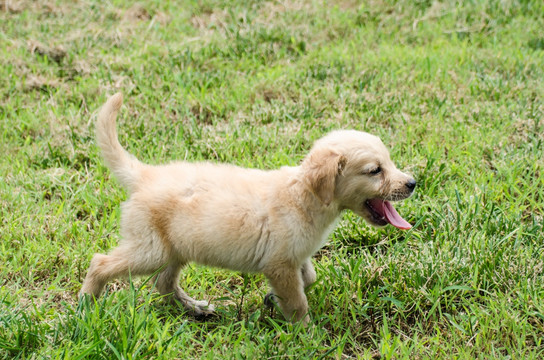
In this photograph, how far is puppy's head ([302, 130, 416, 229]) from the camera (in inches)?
140

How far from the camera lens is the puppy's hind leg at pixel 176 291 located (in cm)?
394

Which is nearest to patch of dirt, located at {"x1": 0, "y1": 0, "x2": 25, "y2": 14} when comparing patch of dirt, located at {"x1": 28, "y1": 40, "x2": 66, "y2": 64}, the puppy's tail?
patch of dirt, located at {"x1": 28, "y1": 40, "x2": 66, "y2": 64}

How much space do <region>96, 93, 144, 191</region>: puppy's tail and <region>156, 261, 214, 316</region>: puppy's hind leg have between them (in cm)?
57

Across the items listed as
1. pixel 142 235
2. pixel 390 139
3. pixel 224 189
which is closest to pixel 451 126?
pixel 390 139

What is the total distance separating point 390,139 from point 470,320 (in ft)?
7.25

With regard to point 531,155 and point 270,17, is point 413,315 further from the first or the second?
point 270,17

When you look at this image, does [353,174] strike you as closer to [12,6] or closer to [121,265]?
[121,265]

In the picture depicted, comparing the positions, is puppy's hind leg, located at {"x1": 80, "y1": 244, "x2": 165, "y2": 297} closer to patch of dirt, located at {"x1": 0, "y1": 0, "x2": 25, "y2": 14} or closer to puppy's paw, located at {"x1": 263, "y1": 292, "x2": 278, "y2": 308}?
puppy's paw, located at {"x1": 263, "y1": 292, "x2": 278, "y2": 308}

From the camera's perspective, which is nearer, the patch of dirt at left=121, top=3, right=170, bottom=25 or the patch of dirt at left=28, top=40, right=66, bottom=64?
the patch of dirt at left=28, top=40, right=66, bottom=64

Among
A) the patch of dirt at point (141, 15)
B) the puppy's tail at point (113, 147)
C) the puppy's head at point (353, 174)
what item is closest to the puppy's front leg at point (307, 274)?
the puppy's head at point (353, 174)

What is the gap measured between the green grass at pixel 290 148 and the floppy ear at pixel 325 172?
2.03ft

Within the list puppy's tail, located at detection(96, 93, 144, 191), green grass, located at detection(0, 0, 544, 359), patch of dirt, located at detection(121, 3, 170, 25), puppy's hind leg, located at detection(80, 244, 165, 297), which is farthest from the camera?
patch of dirt, located at detection(121, 3, 170, 25)

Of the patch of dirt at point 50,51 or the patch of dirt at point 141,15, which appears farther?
the patch of dirt at point 141,15

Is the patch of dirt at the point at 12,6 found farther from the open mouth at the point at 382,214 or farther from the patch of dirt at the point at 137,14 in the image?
the open mouth at the point at 382,214
